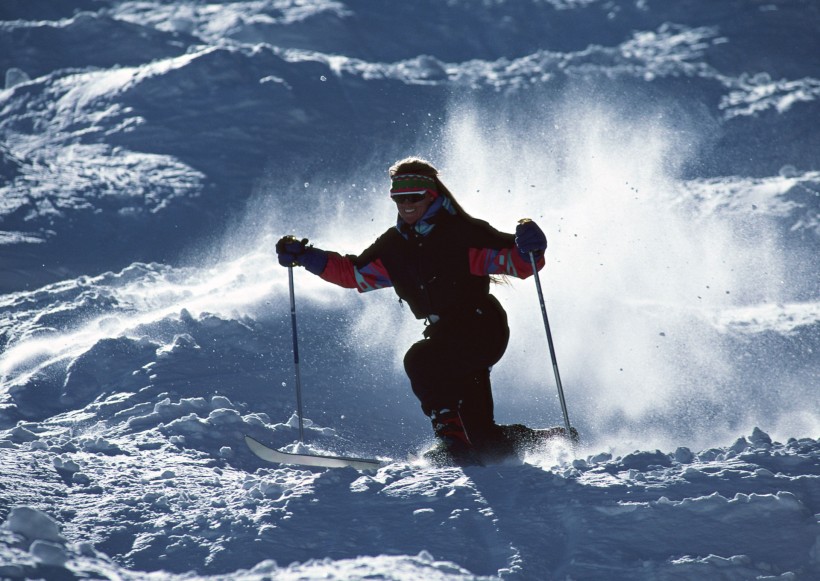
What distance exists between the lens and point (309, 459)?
4.67m

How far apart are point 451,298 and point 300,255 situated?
0.97 metres

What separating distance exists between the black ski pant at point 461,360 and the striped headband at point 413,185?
715 mm

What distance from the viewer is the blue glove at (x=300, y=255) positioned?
532cm

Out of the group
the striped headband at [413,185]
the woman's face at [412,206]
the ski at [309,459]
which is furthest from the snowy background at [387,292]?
the striped headband at [413,185]

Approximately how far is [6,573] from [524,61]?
15.3 meters

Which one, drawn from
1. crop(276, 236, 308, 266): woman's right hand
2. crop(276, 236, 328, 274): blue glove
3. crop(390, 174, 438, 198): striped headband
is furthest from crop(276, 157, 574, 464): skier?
crop(276, 236, 308, 266): woman's right hand

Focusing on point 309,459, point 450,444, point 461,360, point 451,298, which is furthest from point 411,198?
point 309,459

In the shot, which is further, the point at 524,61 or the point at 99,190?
the point at 524,61

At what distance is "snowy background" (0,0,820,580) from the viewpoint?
11.9ft

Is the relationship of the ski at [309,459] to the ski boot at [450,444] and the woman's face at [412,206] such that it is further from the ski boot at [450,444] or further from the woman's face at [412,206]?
the woman's face at [412,206]

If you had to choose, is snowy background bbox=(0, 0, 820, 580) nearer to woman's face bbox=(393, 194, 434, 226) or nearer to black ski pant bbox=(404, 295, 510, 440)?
black ski pant bbox=(404, 295, 510, 440)

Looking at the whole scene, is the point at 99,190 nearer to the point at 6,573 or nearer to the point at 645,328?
the point at 645,328

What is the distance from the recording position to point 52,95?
1443 centimetres

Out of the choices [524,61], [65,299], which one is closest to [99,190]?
[65,299]
